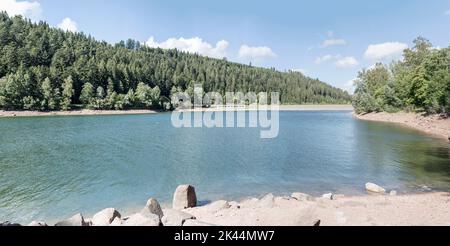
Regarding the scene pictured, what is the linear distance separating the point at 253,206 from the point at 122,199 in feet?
29.5

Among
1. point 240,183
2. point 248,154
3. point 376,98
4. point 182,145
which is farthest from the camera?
point 376,98

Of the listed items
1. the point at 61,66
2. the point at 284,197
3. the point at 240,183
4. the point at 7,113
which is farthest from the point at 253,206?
the point at 61,66

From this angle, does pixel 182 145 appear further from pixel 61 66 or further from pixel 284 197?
pixel 61 66

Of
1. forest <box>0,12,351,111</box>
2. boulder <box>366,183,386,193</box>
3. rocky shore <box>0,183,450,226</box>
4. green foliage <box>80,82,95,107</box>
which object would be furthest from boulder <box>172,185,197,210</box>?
green foliage <box>80,82,95,107</box>

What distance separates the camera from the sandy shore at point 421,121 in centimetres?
5753

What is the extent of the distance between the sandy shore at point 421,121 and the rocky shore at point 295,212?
38385 mm

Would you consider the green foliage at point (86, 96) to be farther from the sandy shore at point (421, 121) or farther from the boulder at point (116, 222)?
the boulder at point (116, 222)

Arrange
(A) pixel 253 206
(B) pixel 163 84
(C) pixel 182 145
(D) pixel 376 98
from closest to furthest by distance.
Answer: (A) pixel 253 206 → (C) pixel 182 145 → (D) pixel 376 98 → (B) pixel 163 84

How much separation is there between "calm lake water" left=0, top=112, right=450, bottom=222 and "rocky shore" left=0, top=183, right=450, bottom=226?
271cm

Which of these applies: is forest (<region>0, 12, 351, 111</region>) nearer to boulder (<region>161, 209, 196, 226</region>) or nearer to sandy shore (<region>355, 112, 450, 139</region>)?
sandy shore (<region>355, 112, 450, 139</region>)

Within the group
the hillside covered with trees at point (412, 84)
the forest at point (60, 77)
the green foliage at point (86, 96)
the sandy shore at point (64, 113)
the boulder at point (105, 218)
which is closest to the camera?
the boulder at point (105, 218)

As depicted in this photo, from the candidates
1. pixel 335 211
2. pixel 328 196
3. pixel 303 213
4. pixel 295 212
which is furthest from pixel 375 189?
pixel 303 213

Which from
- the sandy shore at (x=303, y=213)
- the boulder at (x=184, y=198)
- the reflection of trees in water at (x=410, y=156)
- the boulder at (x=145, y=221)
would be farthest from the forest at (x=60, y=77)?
the boulder at (x=145, y=221)

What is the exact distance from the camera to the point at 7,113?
10788 cm
